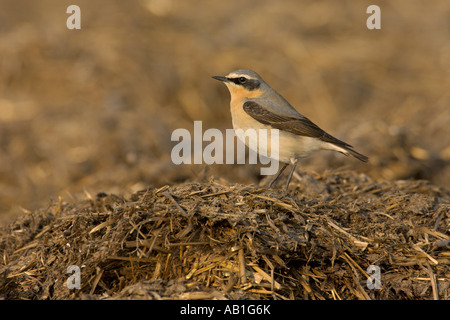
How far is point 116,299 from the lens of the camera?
424cm

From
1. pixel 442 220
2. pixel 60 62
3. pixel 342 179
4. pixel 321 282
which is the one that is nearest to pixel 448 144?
pixel 342 179

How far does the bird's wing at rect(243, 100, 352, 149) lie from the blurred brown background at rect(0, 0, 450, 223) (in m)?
0.97

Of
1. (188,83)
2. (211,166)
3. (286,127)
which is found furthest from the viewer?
(188,83)

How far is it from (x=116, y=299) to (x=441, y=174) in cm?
657

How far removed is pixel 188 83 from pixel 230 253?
893cm

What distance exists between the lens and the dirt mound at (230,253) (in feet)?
15.3

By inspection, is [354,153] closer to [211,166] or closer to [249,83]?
[249,83]

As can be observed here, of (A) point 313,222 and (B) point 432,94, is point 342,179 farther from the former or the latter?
(B) point 432,94

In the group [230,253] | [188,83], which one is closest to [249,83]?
[230,253]

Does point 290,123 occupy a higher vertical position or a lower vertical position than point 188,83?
lower

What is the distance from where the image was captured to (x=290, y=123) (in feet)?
23.3

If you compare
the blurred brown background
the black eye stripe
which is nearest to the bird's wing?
the black eye stripe

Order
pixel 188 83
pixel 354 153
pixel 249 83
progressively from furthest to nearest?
1. pixel 188 83
2. pixel 249 83
3. pixel 354 153

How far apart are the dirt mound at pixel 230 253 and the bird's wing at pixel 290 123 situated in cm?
158
